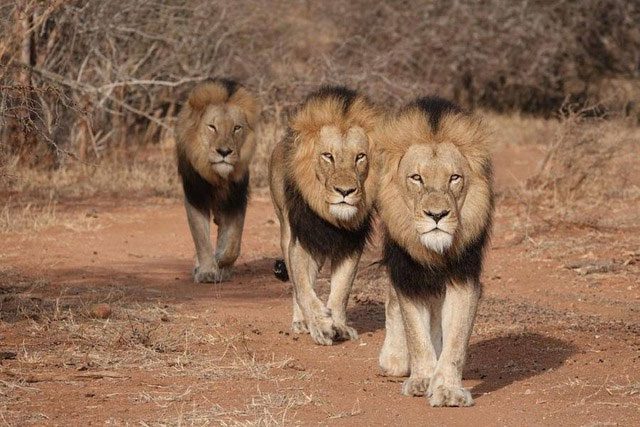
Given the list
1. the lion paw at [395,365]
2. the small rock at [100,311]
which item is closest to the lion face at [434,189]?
the lion paw at [395,365]

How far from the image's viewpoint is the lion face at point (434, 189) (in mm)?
4859

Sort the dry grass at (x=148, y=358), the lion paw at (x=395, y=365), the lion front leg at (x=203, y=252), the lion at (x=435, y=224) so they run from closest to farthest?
the dry grass at (x=148, y=358) < the lion at (x=435, y=224) < the lion paw at (x=395, y=365) < the lion front leg at (x=203, y=252)

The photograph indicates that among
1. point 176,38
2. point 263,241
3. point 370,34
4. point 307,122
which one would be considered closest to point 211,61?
point 176,38

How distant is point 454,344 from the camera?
490 cm

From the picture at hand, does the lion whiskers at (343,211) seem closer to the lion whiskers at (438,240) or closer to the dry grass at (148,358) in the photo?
the dry grass at (148,358)

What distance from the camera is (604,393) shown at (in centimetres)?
Answer: 505

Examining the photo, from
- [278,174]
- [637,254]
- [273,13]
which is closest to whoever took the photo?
[278,174]

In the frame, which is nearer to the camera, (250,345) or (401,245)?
(401,245)

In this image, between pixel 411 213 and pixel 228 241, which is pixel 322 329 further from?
pixel 228 241

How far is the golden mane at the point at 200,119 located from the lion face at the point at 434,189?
364 cm

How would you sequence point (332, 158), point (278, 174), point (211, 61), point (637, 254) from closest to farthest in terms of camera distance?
point (332, 158) → point (278, 174) → point (637, 254) → point (211, 61)

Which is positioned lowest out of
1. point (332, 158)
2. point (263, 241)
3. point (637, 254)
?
point (263, 241)

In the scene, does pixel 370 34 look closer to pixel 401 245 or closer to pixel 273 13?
pixel 273 13

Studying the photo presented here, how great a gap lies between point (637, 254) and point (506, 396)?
165 inches
